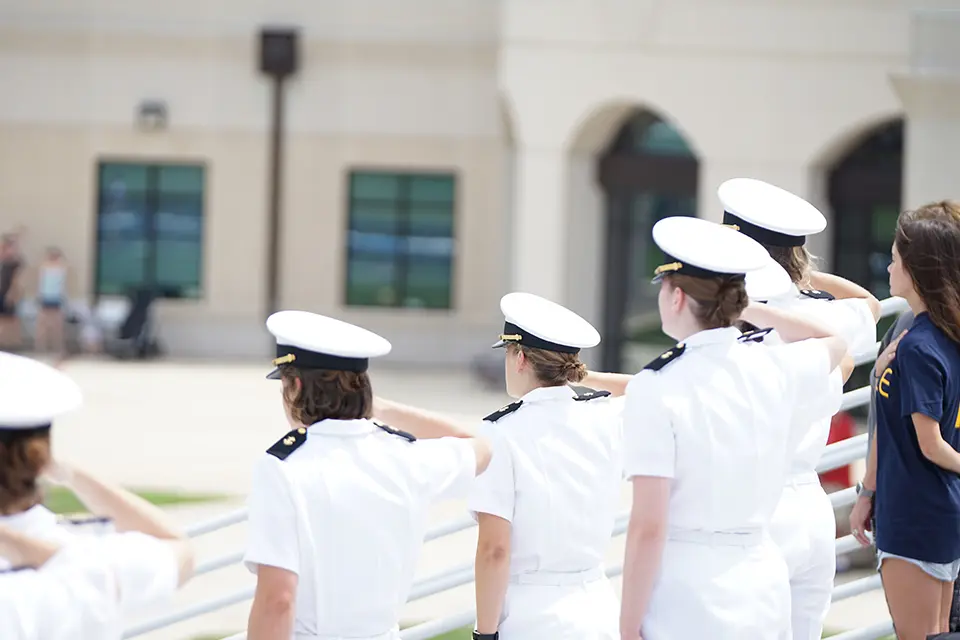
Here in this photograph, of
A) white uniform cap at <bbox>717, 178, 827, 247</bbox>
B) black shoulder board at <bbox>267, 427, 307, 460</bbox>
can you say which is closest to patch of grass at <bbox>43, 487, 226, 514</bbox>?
white uniform cap at <bbox>717, 178, 827, 247</bbox>

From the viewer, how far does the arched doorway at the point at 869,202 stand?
51.8 ft

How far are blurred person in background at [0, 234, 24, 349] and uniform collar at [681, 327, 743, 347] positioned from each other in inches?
752

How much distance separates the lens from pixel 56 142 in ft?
73.6

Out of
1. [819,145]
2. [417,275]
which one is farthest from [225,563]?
[417,275]

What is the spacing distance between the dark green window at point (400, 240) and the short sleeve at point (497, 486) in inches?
734

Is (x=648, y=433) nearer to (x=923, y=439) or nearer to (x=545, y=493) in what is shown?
(x=545, y=493)

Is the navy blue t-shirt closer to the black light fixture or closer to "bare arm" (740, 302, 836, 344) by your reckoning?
"bare arm" (740, 302, 836, 344)

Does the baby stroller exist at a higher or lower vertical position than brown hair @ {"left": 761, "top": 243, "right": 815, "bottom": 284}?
lower

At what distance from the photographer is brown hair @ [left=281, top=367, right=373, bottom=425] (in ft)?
10.1

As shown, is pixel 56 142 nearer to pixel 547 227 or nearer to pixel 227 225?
pixel 227 225

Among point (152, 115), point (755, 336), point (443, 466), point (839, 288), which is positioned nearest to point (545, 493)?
point (443, 466)

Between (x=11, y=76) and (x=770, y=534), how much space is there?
20.5 meters

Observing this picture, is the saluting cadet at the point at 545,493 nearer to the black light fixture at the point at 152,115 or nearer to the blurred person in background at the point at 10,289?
the blurred person in background at the point at 10,289

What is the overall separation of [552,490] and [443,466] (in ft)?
1.62
